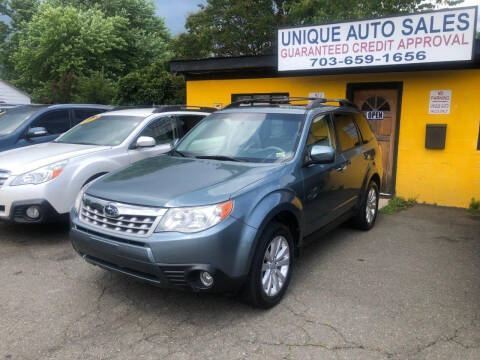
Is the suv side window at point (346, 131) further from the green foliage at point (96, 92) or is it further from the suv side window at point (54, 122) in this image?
the green foliage at point (96, 92)

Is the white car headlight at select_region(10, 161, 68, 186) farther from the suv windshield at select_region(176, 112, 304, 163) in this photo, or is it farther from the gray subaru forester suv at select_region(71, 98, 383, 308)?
the suv windshield at select_region(176, 112, 304, 163)

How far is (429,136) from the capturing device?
25.3 ft

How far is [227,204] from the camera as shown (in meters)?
3.26

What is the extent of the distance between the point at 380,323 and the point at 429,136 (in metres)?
5.21

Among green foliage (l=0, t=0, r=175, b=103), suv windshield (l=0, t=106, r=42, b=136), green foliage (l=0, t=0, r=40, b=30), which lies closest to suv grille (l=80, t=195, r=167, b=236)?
suv windshield (l=0, t=106, r=42, b=136)

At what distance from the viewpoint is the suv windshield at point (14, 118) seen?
7211 mm

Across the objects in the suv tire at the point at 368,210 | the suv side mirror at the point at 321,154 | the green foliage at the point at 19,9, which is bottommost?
the suv tire at the point at 368,210

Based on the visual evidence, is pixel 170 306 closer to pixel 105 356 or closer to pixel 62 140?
pixel 105 356

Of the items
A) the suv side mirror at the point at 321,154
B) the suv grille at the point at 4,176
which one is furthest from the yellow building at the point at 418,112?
the suv grille at the point at 4,176

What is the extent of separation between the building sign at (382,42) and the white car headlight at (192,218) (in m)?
5.51

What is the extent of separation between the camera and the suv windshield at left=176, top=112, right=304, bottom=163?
425 cm

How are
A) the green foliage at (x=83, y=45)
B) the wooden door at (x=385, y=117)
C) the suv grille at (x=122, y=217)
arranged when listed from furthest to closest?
1. the green foliage at (x=83, y=45)
2. the wooden door at (x=385, y=117)
3. the suv grille at (x=122, y=217)

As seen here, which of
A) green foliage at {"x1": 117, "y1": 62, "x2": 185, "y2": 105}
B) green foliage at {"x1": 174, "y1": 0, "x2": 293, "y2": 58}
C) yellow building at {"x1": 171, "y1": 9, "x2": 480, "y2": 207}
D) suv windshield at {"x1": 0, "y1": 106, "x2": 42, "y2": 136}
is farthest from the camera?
green foliage at {"x1": 174, "y1": 0, "x2": 293, "y2": 58}

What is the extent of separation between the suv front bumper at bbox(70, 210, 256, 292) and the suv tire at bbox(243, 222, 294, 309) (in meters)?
0.17
